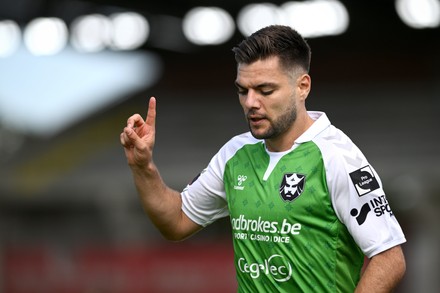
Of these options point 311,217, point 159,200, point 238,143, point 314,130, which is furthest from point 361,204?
point 159,200

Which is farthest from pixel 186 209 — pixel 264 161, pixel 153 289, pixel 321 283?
pixel 153 289

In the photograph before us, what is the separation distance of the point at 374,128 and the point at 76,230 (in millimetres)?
7872

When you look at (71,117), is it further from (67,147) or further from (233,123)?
(233,123)

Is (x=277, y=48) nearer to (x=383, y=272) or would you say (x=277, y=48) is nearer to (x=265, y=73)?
(x=265, y=73)

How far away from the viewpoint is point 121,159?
77.6 ft

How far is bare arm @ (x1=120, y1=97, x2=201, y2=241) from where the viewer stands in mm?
4289

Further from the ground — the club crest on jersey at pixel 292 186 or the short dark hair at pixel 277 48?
the short dark hair at pixel 277 48

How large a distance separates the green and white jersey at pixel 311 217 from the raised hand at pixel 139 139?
1.43ft

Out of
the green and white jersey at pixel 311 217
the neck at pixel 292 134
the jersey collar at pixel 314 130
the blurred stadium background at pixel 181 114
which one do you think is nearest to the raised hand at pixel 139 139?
the green and white jersey at pixel 311 217

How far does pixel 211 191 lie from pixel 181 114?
748 inches

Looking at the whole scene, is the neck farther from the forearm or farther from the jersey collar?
the forearm

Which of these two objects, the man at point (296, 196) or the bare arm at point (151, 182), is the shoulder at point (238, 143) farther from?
the bare arm at point (151, 182)

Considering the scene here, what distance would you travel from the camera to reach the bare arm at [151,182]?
4.29m

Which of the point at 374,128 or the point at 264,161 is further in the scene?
the point at 374,128
